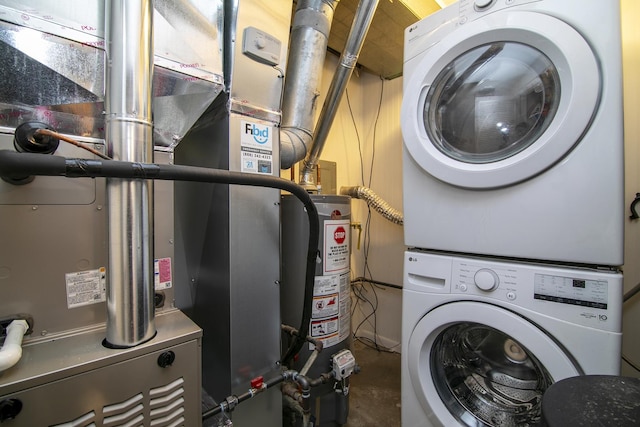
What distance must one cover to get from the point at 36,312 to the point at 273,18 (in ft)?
3.51

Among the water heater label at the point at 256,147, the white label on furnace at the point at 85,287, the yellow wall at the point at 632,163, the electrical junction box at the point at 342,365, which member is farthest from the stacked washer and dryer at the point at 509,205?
the white label on furnace at the point at 85,287

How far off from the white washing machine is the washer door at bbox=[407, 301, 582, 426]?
0.65 feet

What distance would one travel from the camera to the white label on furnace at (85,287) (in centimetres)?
65

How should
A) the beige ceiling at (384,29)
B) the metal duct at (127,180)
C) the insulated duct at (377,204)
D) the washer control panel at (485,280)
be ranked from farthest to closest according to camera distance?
the insulated duct at (377,204) < the beige ceiling at (384,29) < the washer control panel at (485,280) < the metal duct at (127,180)

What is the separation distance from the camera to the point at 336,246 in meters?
1.17

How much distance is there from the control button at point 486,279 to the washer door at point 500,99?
258 millimetres

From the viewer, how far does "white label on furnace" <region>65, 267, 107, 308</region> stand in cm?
65

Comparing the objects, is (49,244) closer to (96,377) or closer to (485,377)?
(96,377)

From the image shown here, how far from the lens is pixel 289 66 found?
115 centimetres

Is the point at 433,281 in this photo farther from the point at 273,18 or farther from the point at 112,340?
the point at 273,18

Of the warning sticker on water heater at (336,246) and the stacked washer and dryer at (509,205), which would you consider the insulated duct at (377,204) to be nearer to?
the warning sticker on water heater at (336,246)

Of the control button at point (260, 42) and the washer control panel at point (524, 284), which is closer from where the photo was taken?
the washer control panel at point (524, 284)

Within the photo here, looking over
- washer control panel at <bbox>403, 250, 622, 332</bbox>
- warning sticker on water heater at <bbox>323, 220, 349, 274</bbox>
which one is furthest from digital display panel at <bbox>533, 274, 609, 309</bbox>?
warning sticker on water heater at <bbox>323, 220, 349, 274</bbox>

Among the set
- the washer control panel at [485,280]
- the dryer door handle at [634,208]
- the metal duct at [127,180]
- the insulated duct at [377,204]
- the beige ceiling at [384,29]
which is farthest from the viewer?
the insulated duct at [377,204]
